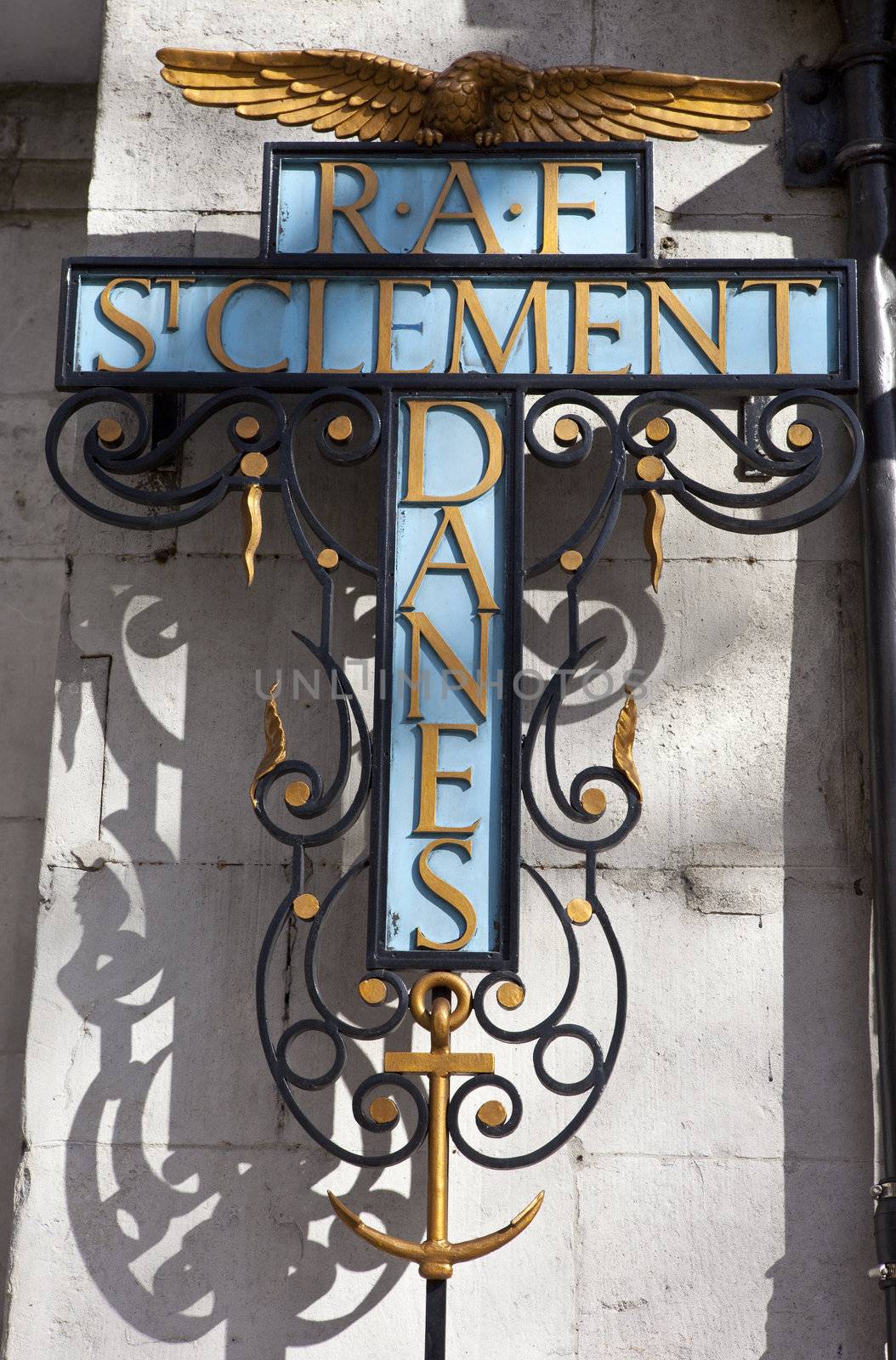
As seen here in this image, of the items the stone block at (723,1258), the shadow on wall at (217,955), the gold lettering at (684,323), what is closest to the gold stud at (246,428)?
the shadow on wall at (217,955)

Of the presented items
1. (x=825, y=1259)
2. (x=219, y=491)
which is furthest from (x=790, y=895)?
(x=219, y=491)

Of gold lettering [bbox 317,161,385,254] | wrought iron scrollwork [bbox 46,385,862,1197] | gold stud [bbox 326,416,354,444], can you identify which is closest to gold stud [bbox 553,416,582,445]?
wrought iron scrollwork [bbox 46,385,862,1197]

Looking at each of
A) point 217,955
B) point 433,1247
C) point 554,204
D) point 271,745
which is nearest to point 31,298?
point 554,204

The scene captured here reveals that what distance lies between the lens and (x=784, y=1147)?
3.15m

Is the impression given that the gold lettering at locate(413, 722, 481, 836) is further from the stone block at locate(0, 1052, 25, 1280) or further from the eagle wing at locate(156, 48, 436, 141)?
the eagle wing at locate(156, 48, 436, 141)

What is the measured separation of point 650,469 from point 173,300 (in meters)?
1.10

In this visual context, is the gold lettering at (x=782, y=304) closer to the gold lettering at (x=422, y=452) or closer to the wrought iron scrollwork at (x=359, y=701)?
the wrought iron scrollwork at (x=359, y=701)

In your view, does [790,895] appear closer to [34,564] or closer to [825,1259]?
[825,1259]

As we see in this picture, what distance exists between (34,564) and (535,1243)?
2124 millimetres

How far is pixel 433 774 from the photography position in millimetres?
3123

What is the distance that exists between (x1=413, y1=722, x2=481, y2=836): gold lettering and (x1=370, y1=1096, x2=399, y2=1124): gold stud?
1.69ft

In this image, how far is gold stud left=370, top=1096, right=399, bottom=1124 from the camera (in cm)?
298

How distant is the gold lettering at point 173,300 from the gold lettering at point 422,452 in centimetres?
55

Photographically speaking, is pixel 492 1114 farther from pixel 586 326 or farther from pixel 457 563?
pixel 586 326
